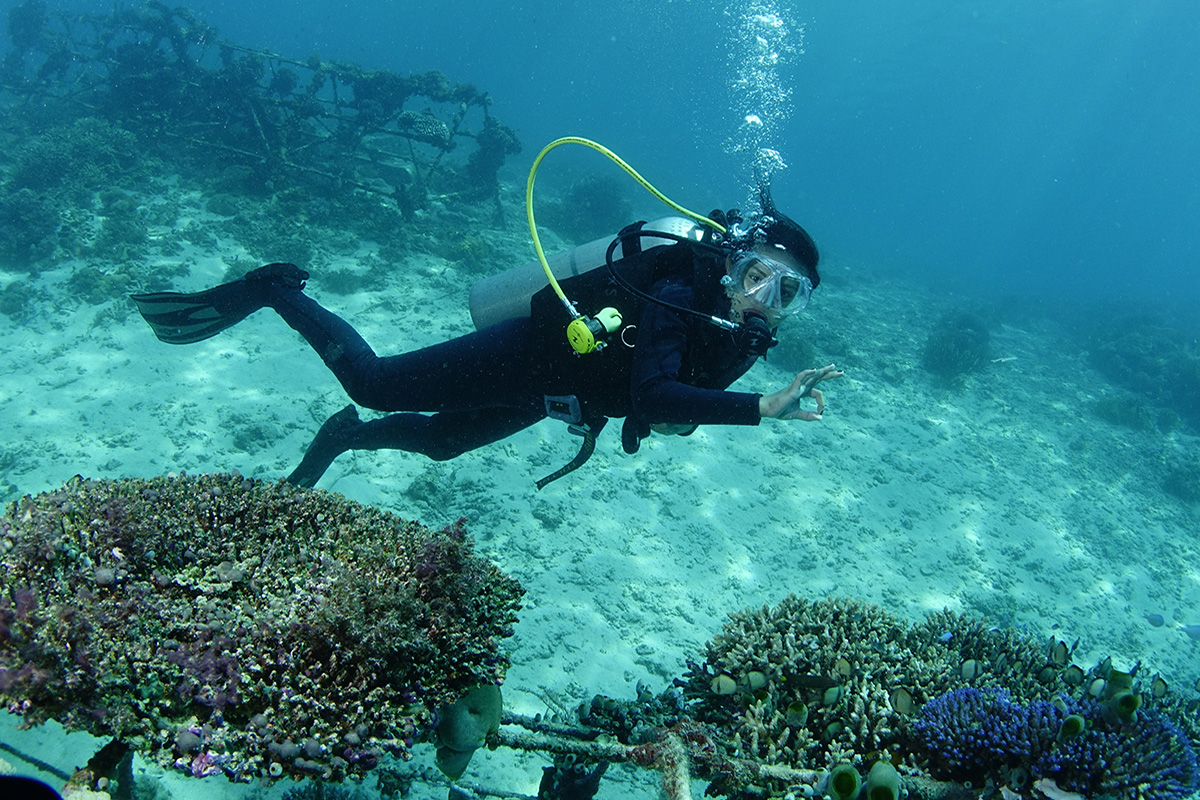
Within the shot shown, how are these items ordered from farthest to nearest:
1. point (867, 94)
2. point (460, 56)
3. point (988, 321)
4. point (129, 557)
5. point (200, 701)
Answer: point (460, 56) < point (867, 94) < point (988, 321) < point (129, 557) < point (200, 701)

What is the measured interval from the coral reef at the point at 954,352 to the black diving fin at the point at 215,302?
47.8 ft

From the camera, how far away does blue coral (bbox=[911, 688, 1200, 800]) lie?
7.96ft

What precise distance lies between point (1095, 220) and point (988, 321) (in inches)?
5927

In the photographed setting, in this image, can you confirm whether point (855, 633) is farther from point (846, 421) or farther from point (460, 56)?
point (460, 56)

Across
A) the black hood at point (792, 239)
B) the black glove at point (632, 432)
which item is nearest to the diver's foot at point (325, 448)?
the black glove at point (632, 432)

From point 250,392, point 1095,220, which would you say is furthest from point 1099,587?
point 1095,220

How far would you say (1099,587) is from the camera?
841cm

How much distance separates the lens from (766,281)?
3.51m

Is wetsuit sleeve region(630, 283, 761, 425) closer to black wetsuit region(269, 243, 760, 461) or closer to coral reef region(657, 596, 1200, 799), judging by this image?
black wetsuit region(269, 243, 760, 461)

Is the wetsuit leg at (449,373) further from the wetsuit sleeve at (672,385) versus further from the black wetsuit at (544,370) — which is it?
the wetsuit sleeve at (672,385)

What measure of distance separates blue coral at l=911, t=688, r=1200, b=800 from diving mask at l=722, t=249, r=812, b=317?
241 centimetres

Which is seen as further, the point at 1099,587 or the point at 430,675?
the point at 1099,587

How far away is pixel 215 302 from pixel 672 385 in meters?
4.77

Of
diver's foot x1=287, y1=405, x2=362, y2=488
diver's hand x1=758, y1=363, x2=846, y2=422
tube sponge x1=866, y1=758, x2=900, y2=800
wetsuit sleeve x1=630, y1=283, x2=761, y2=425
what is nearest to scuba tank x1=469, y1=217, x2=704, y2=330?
wetsuit sleeve x1=630, y1=283, x2=761, y2=425
